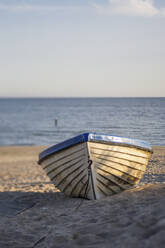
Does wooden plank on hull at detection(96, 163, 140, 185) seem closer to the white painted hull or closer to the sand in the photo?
the white painted hull

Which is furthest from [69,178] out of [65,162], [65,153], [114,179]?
[114,179]

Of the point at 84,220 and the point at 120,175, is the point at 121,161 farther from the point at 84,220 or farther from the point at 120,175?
the point at 84,220

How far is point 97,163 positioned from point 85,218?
1.32 m

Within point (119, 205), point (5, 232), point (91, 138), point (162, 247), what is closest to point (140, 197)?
point (119, 205)

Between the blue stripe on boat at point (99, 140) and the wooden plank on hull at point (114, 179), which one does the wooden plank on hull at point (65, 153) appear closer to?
the blue stripe on boat at point (99, 140)

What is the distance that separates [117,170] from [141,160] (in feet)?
1.89

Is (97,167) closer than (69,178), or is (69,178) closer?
(97,167)

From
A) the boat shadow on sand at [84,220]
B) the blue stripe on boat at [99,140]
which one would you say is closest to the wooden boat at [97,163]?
the blue stripe on boat at [99,140]

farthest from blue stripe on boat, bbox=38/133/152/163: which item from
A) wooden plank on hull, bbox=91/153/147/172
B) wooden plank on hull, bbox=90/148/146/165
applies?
wooden plank on hull, bbox=91/153/147/172

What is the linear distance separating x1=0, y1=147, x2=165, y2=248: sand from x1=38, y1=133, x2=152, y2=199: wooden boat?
0.22m

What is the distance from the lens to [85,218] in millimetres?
5043

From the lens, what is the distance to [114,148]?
6.06 metres

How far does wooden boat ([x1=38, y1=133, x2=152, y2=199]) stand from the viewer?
6.02 metres

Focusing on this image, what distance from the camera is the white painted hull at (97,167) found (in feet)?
19.9
